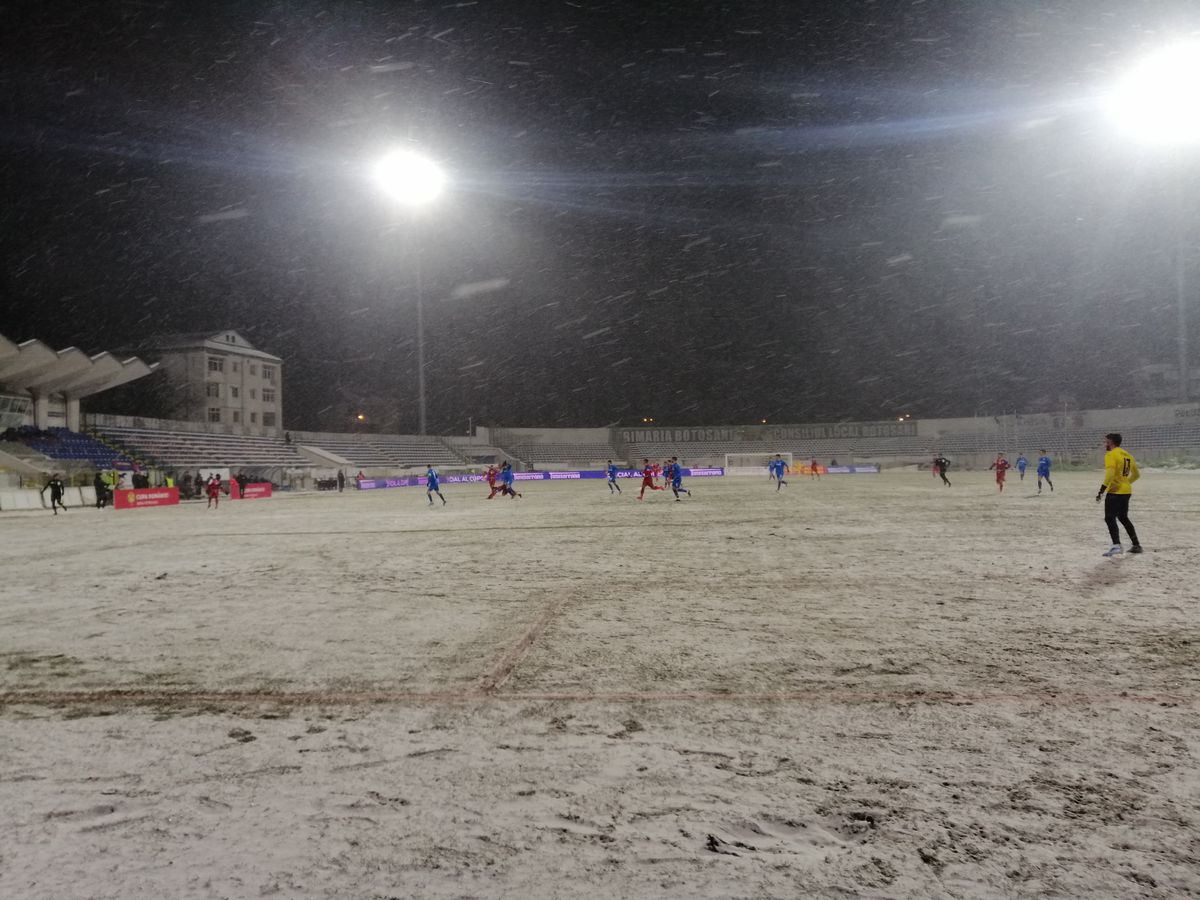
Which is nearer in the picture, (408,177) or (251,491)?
(251,491)

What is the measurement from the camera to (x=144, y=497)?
31578 millimetres

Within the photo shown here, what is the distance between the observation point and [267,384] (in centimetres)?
6544

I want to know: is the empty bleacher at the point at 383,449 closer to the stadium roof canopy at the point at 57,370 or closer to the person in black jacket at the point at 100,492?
the stadium roof canopy at the point at 57,370

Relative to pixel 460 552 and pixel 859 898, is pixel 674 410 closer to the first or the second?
pixel 460 552

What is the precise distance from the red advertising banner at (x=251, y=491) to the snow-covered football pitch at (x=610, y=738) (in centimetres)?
3260

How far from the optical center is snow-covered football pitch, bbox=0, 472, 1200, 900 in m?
2.24

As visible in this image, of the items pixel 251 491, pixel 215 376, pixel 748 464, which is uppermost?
pixel 215 376

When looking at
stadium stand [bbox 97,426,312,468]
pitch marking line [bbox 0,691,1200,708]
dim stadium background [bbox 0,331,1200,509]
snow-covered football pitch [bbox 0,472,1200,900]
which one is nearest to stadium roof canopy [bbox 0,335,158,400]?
dim stadium background [bbox 0,331,1200,509]

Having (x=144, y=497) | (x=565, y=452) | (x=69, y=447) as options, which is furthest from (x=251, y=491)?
(x=565, y=452)

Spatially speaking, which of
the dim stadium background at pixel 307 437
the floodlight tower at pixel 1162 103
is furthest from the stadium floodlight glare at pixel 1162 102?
the dim stadium background at pixel 307 437

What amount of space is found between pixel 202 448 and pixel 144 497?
58.6 ft

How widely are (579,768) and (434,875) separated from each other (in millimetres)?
917

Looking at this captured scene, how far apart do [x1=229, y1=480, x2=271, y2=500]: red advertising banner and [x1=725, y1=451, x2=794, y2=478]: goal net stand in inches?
1688

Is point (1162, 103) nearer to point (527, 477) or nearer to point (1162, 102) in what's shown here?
point (1162, 102)
